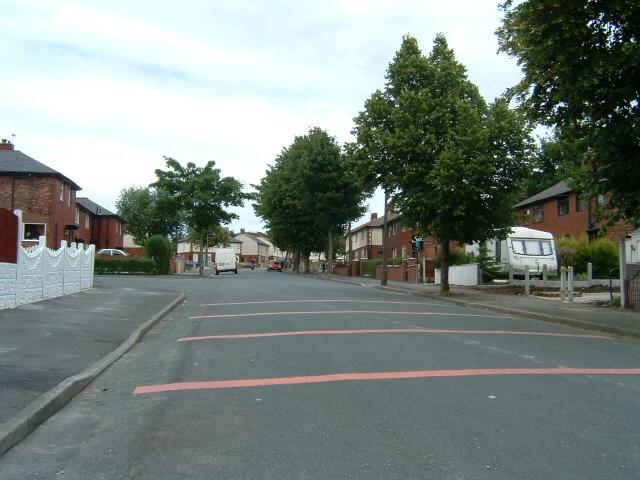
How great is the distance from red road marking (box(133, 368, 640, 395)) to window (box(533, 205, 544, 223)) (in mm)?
38529

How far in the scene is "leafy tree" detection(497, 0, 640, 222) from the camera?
38.3ft

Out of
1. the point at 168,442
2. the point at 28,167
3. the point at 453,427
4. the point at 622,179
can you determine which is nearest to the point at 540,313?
the point at 622,179

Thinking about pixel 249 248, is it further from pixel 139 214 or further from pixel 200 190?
pixel 200 190

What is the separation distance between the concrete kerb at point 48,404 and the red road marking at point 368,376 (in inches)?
28.4

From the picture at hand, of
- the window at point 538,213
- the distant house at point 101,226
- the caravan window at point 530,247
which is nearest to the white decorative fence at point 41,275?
the caravan window at point 530,247

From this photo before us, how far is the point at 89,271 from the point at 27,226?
18.3 m

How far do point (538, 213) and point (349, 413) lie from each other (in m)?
43.0

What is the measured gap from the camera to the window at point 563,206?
1602 inches

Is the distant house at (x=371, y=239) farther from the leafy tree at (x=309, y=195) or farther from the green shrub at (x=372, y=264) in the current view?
the green shrub at (x=372, y=264)

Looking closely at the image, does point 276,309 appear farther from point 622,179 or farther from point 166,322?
point 622,179

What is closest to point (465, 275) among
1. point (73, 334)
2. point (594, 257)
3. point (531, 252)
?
point (531, 252)

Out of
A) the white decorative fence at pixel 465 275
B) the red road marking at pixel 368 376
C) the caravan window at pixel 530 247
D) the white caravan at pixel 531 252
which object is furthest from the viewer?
the white decorative fence at pixel 465 275

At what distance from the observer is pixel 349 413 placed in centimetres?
578

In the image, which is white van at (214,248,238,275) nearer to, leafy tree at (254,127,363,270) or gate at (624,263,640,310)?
leafy tree at (254,127,363,270)
